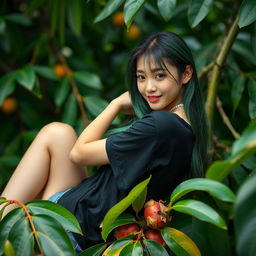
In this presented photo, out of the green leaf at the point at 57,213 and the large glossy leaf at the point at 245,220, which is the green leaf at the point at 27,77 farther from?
the large glossy leaf at the point at 245,220

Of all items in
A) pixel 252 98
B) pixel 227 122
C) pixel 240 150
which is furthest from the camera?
pixel 227 122

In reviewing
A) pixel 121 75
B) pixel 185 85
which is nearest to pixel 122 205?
pixel 185 85

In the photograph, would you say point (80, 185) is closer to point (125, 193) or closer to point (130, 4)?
point (125, 193)

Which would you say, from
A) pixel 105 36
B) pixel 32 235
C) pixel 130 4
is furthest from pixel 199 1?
pixel 105 36

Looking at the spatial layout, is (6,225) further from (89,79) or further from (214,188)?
(89,79)

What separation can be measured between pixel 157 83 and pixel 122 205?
365 mm

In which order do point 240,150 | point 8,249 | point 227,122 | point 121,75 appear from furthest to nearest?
point 121,75 < point 227,122 < point 8,249 < point 240,150

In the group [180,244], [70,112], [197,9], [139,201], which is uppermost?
[197,9]

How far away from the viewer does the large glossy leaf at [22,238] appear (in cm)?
102

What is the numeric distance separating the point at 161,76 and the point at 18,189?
0.49 m

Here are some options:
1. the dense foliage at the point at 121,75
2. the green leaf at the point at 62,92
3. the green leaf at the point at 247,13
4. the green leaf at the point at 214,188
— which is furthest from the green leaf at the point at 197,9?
the green leaf at the point at 62,92

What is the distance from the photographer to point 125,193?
129cm

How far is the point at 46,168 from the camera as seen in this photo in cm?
142

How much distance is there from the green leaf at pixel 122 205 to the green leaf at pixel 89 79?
3.33 feet
